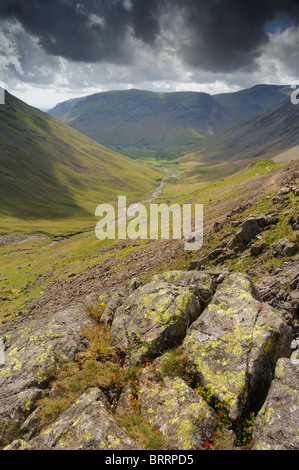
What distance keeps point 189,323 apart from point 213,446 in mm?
6276

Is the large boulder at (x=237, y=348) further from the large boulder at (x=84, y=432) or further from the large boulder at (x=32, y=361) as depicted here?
the large boulder at (x=32, y=361)

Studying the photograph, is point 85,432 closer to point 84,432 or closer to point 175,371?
point 84,432

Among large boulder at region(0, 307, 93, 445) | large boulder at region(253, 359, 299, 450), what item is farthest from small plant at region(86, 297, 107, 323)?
large boulder at region(253, 359, 299, 450)

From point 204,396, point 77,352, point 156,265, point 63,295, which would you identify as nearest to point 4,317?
point 63,295

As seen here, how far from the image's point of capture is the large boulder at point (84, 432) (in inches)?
395

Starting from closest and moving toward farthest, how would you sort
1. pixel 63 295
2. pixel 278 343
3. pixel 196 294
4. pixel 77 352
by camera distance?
1. pixel 278 343
2. pixel 77 352
3. pixel 196 294
4. pixel 63 295

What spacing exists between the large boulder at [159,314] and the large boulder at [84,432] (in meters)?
3.54

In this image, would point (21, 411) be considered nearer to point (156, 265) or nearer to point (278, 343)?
point (278, 343)

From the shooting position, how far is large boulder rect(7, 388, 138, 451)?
395 inches

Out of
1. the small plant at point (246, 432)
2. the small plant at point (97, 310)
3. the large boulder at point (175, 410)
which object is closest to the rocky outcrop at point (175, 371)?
the large boulder at point (175, 410)

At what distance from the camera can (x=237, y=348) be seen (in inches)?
495

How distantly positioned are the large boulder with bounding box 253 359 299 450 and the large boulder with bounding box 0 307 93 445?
1024cm

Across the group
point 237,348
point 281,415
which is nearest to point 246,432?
point 281,415

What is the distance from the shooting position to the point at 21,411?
1206 cm
